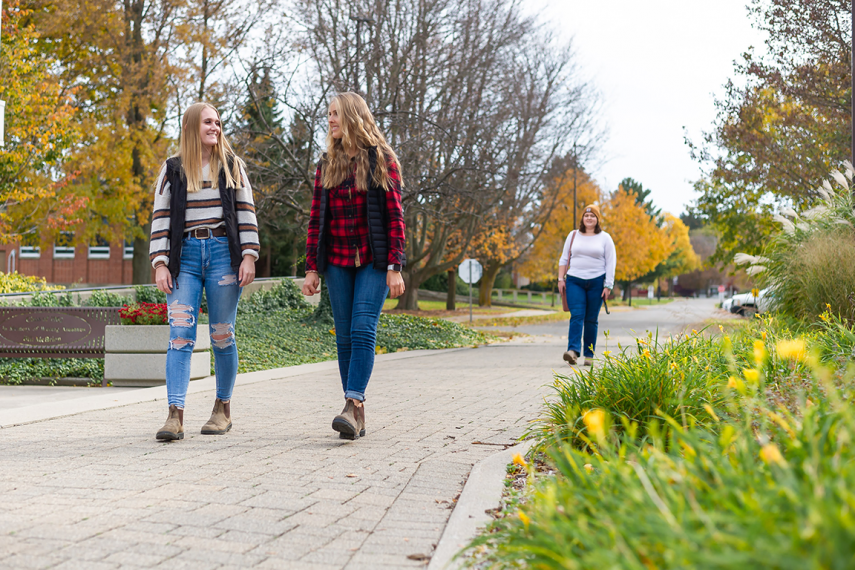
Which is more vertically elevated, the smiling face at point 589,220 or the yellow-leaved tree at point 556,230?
the yellow-leaved tree at point 556,230

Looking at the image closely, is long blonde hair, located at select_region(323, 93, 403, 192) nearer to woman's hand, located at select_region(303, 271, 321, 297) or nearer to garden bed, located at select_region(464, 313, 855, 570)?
woman's hand, located at select_region(303, 271, 321, 297)

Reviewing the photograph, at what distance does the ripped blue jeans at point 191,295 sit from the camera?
4.88 meters

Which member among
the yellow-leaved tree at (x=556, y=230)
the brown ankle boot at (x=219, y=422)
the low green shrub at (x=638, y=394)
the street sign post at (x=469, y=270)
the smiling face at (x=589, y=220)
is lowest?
the brown ankle boot at (x=219, y=422)

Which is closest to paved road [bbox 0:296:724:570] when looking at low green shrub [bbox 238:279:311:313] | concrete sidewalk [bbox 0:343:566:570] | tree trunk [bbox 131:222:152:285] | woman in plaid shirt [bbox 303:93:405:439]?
concrete sidewalk [bbox 0:343:566:570]

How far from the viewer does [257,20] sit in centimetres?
2123

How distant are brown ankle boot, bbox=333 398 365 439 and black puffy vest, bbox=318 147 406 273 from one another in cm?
89

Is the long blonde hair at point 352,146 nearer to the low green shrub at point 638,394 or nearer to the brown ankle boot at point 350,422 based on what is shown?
the brown ankle boot at point 350,422

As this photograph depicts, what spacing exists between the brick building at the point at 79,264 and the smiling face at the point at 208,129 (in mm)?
38586

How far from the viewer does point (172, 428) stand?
15.5ft

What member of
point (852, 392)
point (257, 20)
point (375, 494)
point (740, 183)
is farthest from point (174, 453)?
point (740, 183)

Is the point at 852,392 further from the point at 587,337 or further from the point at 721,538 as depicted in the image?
the point at 587,337

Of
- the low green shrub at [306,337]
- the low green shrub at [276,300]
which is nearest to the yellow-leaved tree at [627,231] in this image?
the low green shrub at [276,300]

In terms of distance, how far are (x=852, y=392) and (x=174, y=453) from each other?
3.44 m

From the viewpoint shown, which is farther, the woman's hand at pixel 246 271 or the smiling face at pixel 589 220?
the smiling face at pixel 589 220
